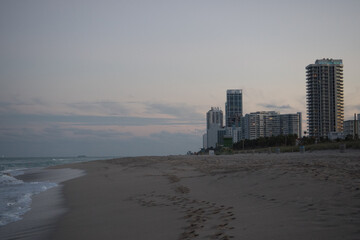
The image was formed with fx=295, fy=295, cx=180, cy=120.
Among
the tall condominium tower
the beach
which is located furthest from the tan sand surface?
the tall condominium tower

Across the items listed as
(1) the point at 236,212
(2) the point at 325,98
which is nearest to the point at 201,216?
(1) the point at 236,212

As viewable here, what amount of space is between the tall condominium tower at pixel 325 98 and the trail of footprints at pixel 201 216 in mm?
159641

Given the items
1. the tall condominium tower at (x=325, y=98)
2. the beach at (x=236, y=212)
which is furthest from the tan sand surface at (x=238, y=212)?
the tall condominium tower at (x=325, y=98)

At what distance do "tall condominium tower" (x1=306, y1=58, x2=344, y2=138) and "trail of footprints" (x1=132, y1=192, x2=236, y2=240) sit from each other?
160 meters

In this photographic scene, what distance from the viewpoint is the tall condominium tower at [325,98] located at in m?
154

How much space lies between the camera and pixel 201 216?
564 cm

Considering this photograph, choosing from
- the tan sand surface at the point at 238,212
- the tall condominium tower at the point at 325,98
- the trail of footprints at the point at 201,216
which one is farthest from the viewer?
the tall condominium tower at the point at 325,98

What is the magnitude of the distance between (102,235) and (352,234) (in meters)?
4.01

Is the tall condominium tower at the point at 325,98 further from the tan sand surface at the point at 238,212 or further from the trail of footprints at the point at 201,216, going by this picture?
the trail of footprints at the point at 201,216

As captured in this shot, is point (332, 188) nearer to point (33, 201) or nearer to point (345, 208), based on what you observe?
point (345, 208)

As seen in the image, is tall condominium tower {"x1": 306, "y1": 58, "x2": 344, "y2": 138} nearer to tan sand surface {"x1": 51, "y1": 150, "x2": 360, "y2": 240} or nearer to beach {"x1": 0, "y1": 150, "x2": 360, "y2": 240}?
beach {"x1": 0, "y1": 150, "x2": 360, "y2": 240}

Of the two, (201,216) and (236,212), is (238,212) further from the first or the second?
(201,216)

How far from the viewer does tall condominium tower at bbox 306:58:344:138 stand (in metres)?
154

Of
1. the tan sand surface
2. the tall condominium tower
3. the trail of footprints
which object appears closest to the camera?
the tan sand surface
